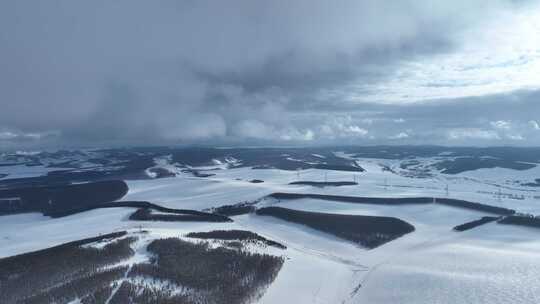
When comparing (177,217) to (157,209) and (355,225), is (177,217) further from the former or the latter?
(355,225)

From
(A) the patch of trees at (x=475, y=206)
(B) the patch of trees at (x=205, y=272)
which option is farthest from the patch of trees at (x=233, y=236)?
(A) the patch of trees at (x=475, y=206)

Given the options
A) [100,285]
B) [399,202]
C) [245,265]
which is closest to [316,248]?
[245,265]

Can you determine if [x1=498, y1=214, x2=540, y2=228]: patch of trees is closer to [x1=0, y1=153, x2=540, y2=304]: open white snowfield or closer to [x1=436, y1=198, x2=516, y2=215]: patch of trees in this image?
[x1=0, y1=153, x2=540, y2=304]: open white snowfield

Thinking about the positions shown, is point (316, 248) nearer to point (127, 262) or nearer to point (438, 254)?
point (438, 254)

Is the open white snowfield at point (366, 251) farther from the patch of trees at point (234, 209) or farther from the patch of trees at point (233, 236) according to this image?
the patch of trees at point (233, 236)

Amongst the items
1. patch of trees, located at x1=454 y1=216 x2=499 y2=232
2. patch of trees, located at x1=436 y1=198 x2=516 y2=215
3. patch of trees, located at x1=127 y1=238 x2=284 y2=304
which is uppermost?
patch of trees, located at x1=436 y1=198 x2=516 y2=215

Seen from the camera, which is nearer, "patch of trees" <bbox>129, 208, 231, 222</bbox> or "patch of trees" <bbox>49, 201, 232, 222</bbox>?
"patch of trees" <bbox>129, 208, 231, 222</bbox>

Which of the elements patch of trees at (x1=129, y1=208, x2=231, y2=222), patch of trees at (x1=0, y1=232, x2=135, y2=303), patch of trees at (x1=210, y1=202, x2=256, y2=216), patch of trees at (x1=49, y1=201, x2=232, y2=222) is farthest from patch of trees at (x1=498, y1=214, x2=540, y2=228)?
patch of trees at (x1=0, y1=232, x2=135, y2=303)
